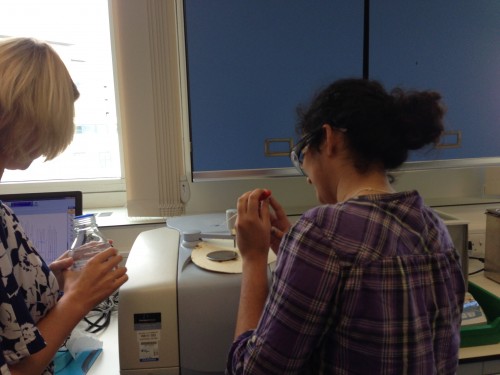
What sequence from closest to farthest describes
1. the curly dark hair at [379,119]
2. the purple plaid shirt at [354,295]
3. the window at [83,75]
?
1. the purple plaid shirt at [354,295]
2. the curly dark hair at [379,119]
3. the window at [83,75]

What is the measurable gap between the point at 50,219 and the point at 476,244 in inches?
60.3

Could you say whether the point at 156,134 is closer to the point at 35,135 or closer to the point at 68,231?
the point at 68,231

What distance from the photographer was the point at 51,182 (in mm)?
1771

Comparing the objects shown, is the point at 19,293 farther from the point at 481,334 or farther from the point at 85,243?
the point at 481,334

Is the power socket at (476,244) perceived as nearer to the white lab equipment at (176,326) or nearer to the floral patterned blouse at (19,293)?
the white lab equipment at (176,326)

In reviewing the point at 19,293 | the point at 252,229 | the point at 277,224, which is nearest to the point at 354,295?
the point at 252,229

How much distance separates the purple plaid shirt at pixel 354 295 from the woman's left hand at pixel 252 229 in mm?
180

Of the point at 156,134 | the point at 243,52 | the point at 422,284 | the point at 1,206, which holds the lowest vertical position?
the point at 422,284

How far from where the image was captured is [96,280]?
0.81 m

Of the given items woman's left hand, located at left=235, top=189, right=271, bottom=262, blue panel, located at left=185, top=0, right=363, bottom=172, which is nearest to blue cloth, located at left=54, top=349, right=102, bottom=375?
woman's left hand, located at left=235, top=189, right=271, bottom=262

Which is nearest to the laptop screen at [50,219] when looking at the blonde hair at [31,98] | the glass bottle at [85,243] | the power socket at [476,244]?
the glass bottle at [85,243]

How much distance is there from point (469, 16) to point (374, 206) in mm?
1297

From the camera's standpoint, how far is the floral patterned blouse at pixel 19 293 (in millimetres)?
631

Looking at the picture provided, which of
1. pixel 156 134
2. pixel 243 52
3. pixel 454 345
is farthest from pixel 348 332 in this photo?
pixel 156 134
